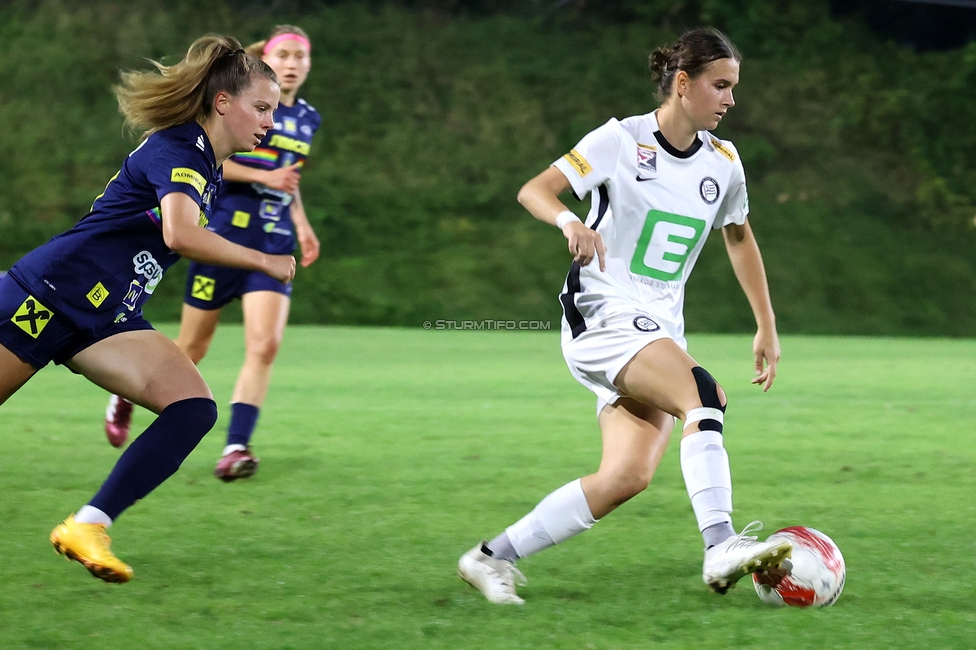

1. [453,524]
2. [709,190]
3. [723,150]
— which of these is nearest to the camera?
[709,190]

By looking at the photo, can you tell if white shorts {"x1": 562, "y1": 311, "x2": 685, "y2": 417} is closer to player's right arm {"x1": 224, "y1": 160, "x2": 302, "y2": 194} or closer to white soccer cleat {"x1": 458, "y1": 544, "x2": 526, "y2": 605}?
white soccer cleat {"x1": 458, "y1": 544, "x2": 526, "y2": 605}

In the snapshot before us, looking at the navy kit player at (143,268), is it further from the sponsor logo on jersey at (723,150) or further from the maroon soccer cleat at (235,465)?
the maroon soccer cleat at (235,465)

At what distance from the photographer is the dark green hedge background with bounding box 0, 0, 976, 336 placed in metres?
21.0

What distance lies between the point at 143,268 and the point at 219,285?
7.51ft

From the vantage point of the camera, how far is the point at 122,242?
3.68 m

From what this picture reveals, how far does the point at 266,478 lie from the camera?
5.88 m

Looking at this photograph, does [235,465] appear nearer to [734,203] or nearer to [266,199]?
[266,199]

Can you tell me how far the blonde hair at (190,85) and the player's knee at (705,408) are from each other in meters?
1.57

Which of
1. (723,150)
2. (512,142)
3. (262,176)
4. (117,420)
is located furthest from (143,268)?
(512,142)

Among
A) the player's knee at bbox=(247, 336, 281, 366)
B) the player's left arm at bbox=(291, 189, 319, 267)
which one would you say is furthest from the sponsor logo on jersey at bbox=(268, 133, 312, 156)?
the player's knee at bbox=(247, 336, 281, 366)

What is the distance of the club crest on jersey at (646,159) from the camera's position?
382 cm

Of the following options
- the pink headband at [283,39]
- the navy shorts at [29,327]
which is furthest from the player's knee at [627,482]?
the pink headband at [283,39]

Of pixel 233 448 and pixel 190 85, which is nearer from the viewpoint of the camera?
pixel 190 85

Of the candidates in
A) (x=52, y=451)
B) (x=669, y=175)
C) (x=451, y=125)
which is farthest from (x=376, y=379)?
(x=451, y=125)
